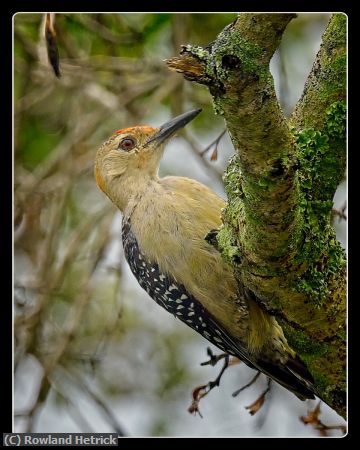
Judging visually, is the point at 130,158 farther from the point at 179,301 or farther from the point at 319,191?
the point at 319,191

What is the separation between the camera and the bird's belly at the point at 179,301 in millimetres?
4215

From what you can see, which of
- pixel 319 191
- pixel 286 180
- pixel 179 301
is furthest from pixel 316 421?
pixel 286 180

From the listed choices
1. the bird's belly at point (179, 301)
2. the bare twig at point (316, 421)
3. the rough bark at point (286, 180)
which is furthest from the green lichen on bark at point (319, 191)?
the bird's belly at point (179, 301)

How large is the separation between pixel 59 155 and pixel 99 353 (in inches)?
57.5

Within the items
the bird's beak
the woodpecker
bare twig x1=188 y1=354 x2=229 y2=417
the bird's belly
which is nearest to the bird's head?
the bird's beak

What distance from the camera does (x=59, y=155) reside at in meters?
5.18

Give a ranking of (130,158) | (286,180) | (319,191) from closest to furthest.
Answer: (286,180)
(319,191)
(130,158)

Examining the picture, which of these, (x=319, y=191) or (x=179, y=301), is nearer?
(x=319, y=191)

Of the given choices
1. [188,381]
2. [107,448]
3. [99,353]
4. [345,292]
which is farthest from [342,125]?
[188,381]

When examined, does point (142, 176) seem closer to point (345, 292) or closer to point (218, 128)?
point (218, 128)

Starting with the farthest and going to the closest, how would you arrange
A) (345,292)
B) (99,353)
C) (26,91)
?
(26,91) < (99,353) < (345,292)

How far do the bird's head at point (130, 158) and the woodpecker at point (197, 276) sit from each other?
0.86 feet

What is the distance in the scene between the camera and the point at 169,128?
4703 millimetres

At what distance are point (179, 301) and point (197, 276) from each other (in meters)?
0.20
